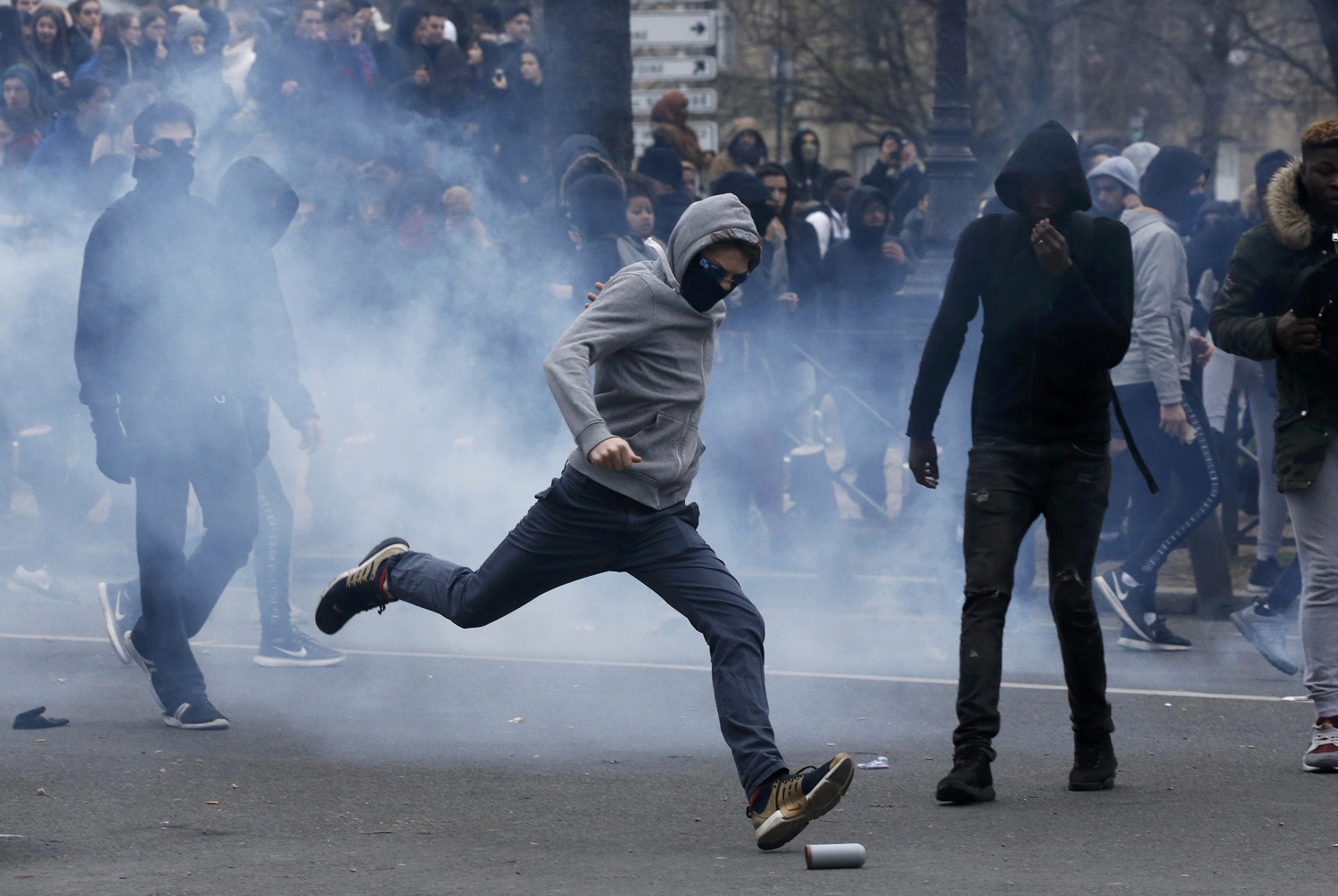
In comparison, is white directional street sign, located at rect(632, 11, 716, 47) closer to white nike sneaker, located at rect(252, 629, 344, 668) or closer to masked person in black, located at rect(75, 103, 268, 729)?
white nike sneaker, located at rect(252, 629, 344, 668)

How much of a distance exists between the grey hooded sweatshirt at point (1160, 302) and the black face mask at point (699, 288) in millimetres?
3400

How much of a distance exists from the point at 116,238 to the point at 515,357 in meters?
3.02

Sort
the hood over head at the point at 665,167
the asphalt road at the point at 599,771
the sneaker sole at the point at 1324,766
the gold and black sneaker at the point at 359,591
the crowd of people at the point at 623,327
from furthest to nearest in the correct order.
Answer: the hood over head at the point at 665,167 < the sneaker sole at the point at 1324,766 < the gold and black sneaker at the point at 359,591 < the crowd of people at the point at 623,327 < the asphalt road at the point at 599,771

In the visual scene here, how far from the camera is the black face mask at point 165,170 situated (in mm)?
5902

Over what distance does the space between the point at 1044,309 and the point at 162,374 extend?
2.65m

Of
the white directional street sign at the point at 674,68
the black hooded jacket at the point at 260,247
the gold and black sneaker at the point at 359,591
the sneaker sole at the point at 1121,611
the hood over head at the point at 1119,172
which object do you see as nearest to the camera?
the gold and black sneaker at the point at 359,591

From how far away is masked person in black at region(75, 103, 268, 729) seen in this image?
19.2 feet

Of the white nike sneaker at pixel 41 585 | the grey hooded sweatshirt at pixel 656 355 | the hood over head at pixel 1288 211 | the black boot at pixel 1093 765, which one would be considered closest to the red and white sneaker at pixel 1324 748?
the black boot at pixel 1093 765

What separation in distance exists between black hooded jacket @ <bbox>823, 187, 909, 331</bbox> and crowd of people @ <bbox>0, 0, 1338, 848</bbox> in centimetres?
2

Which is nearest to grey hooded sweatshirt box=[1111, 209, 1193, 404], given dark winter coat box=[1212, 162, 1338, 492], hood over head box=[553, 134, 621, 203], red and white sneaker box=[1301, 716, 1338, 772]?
dark winter coat box=[1212, 162, 1338, 492]

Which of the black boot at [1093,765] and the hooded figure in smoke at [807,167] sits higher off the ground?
the hooded figure in smoke at [807,167]

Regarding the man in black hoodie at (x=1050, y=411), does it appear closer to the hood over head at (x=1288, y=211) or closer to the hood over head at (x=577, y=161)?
the hood over head at (x=1288, y=211)

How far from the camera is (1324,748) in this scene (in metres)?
5.29

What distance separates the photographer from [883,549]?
9359 millimetres
